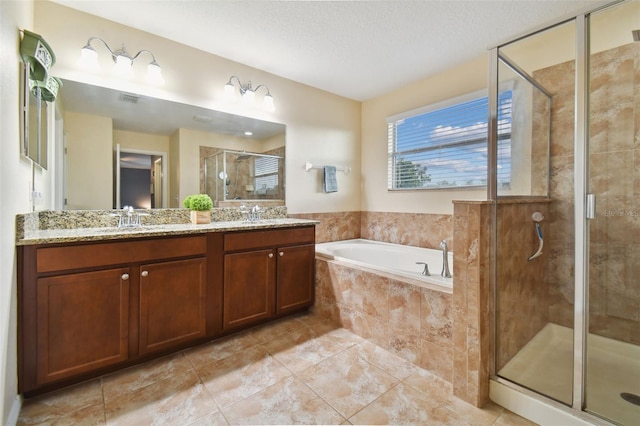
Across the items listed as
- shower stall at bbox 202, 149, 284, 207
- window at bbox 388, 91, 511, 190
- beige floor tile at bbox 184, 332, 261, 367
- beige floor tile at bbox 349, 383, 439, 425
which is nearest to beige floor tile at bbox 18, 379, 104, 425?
beige floor tile at bbox 184, 332, 261, 367

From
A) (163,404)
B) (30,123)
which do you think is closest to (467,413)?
(163,404)

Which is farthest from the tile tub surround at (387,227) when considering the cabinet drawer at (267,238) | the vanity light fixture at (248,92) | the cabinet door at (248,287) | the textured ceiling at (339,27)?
the textured ceiling at (339,27)

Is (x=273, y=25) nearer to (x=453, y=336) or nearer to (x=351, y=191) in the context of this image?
(x=351, y=191)

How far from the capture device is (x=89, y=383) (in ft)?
5.49

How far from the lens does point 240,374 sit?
69.9 inches

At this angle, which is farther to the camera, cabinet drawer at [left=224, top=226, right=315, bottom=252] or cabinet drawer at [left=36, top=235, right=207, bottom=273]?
cabinet drawer at [left=224, top=226, right=315, bottom=252]

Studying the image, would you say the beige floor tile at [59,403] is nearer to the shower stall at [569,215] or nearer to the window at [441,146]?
the shower stall at [569,215]

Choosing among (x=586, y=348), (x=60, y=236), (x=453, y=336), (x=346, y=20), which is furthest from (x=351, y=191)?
(x=60, y=236)

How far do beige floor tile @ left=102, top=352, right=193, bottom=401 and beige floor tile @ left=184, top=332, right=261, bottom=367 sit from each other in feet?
0.21

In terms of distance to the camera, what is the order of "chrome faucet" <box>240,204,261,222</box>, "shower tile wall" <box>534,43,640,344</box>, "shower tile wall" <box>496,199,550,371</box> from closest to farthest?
"shower tile wall" <box>496,199,550,371</box> → "shower tile wall" <box>534,43,640,344</box> → "chrome faucet" <box>240,204,261,222</box>

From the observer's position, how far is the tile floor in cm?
142

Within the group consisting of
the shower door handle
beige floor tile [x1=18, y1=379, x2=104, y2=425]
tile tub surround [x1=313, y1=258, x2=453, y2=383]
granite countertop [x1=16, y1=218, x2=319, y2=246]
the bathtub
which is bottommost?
beige floor tile [x1=18, y1=379, x2=104, y2=425]

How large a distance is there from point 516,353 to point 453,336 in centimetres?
55

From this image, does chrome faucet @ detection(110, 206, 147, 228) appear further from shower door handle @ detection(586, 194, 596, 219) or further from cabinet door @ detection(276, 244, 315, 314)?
shower door handle @ detection(586, 194, 596, 219)
